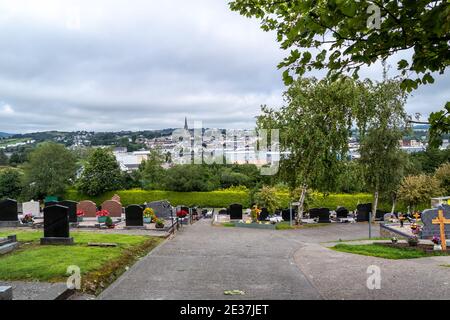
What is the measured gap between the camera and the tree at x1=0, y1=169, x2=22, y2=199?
2021 inches

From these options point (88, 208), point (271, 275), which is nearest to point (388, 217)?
point (88, 208)

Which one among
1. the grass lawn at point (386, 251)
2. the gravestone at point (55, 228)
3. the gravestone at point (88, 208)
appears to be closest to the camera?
the grass lawn at point (386, 251)

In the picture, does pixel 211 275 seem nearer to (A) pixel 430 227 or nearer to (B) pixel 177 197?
(A) pixel 430 227

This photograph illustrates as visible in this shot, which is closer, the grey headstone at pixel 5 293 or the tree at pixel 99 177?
the grey headstone at pixel 5 293

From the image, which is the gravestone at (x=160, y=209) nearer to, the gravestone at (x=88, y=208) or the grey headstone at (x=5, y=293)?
the gravestone at (x=88, y=208)

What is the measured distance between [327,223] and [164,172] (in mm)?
26914

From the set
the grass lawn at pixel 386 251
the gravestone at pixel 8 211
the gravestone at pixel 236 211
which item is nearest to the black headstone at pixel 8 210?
the gravestone at pixel 8 211

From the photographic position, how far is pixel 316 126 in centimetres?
3067

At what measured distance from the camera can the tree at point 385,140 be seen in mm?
35188

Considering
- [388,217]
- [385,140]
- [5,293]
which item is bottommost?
[388,217]

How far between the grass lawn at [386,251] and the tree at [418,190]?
19.3 metres

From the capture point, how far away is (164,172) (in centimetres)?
5497

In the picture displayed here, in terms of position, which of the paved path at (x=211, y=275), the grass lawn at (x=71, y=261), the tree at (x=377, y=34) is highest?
the tree at (x=377, y=34)

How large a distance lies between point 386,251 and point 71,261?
1115cm
